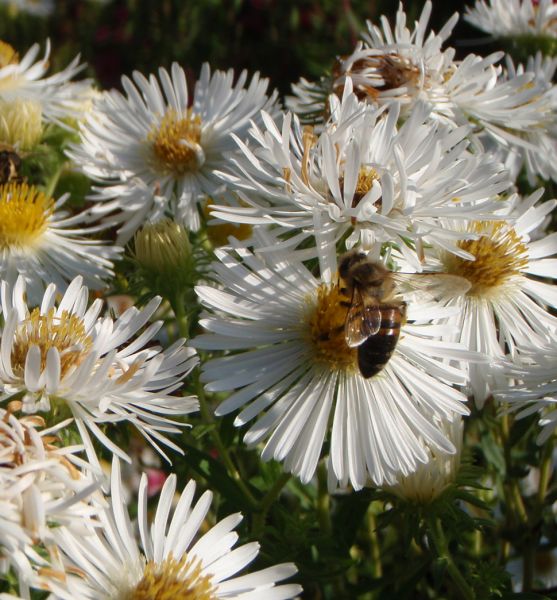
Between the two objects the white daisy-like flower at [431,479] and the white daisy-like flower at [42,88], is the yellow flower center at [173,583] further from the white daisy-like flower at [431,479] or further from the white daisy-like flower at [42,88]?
the white daisy-like flower at [42,88]

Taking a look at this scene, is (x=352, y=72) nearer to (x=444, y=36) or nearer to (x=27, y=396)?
(x=444, y=36)

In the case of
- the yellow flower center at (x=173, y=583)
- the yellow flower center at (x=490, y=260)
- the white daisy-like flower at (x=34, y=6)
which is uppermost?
the white daisy-like flower at (x=34, y=6)

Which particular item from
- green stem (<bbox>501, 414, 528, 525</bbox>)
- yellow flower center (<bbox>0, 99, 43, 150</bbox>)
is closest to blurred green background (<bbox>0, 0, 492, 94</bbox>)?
yellow flower center (<bbox>0, 99, 43, 150</bbox>)

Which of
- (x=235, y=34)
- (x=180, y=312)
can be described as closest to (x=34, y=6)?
(x=235, y=34)

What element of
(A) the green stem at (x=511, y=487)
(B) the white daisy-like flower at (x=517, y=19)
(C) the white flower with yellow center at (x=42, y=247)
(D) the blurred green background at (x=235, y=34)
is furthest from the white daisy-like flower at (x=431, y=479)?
(D) the blurred green background at (x=235, y=34)

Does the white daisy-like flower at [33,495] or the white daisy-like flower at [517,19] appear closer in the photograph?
the white daisy-like flower at [33,495]

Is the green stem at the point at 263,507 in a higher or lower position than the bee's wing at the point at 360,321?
lower
